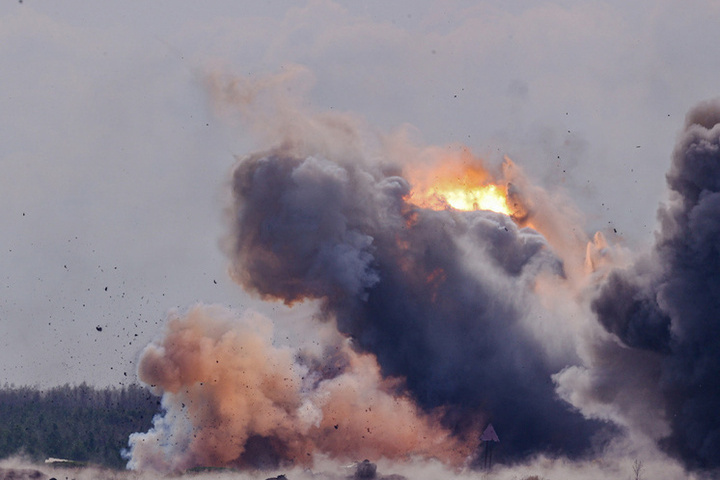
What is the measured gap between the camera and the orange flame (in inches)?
5950

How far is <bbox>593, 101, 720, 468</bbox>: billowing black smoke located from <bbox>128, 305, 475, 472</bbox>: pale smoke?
21.7 metres

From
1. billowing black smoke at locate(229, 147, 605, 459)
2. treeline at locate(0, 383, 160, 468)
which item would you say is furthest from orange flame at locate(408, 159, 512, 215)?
treeline at locate(0, 383, 160, 468)

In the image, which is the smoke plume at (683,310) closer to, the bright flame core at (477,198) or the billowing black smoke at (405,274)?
the billowing black smoke at (405,274)

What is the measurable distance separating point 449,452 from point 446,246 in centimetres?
2163

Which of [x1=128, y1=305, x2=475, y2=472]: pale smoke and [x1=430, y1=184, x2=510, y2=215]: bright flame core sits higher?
[x1=430, y1=184, x2=510, y2=215]: bright flame core

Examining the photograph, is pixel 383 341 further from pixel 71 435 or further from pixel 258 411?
pixel 71 435

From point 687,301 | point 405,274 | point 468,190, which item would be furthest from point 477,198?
point 687,301

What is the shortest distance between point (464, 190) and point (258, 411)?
33024 millimetres

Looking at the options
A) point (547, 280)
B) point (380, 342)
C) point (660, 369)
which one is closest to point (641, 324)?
point (660, 369)

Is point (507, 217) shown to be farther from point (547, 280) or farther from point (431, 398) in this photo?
point (431, 398)

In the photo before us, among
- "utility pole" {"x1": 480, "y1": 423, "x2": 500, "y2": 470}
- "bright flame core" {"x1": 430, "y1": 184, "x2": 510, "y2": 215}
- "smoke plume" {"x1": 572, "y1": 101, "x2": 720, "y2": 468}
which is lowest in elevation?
"utility pole" {"x1": 480, "y1": 423, "x2": 500, "y2": 470}

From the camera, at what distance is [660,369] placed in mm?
132750

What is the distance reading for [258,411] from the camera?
471 ft

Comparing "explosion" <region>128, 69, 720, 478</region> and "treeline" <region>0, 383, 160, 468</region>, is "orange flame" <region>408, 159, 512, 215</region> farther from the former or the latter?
"treeline" <region>0, 383, 160, 468</region>
